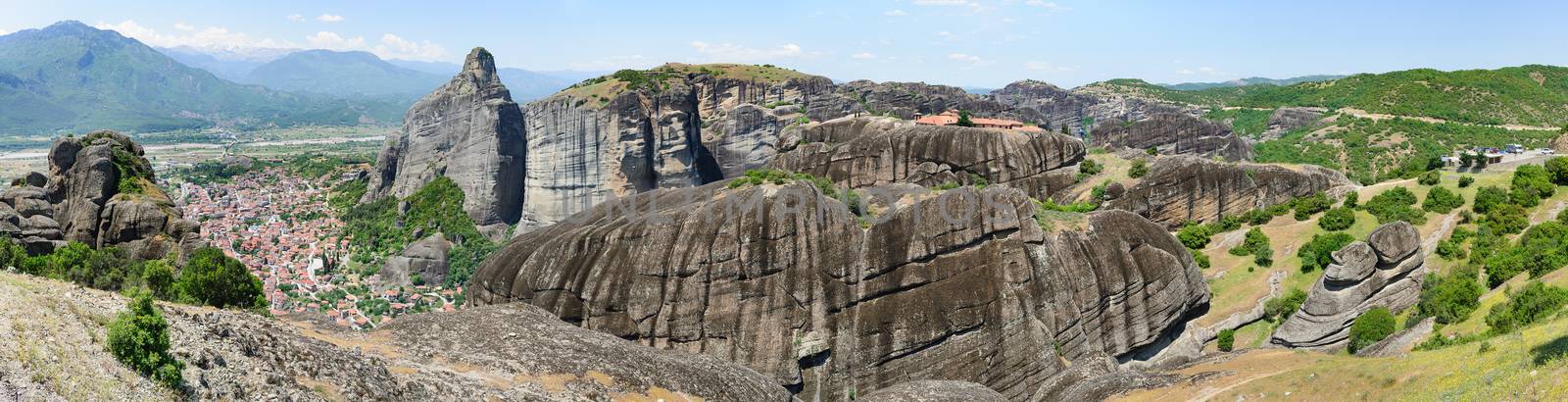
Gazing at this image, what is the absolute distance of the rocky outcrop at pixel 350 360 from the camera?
14406 mm

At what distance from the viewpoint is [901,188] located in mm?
37688

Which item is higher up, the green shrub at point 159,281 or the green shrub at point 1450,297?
the green shrub at point 159,281

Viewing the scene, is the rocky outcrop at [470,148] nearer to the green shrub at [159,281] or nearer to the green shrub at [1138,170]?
the green shrub at [159,281]

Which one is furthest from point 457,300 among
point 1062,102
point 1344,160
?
point 1062,102

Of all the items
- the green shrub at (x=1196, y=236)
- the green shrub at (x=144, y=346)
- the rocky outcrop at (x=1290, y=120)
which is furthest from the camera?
the rocky outcrop at (x=1290, y=120)

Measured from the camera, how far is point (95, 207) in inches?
1540

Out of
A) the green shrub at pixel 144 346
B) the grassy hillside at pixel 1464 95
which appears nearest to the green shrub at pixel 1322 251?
the green shrub at pixel 144 346

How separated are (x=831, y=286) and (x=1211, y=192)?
33.8 metres

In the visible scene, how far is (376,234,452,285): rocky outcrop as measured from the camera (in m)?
69.4

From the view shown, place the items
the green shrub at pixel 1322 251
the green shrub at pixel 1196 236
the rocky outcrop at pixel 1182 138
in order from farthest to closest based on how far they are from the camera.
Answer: the rocky outcrop at pixel 1182 138 → the green shrub at pixel 1196 236 → the green shrub at pixel 1322 251

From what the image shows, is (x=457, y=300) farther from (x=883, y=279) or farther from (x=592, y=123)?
(x=883, y=279)

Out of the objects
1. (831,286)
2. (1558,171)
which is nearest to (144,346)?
(831,286)

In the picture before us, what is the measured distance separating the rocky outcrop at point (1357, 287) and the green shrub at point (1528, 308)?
7.95 meters

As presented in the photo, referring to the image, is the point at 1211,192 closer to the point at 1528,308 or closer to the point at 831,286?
the point at 1528,308
